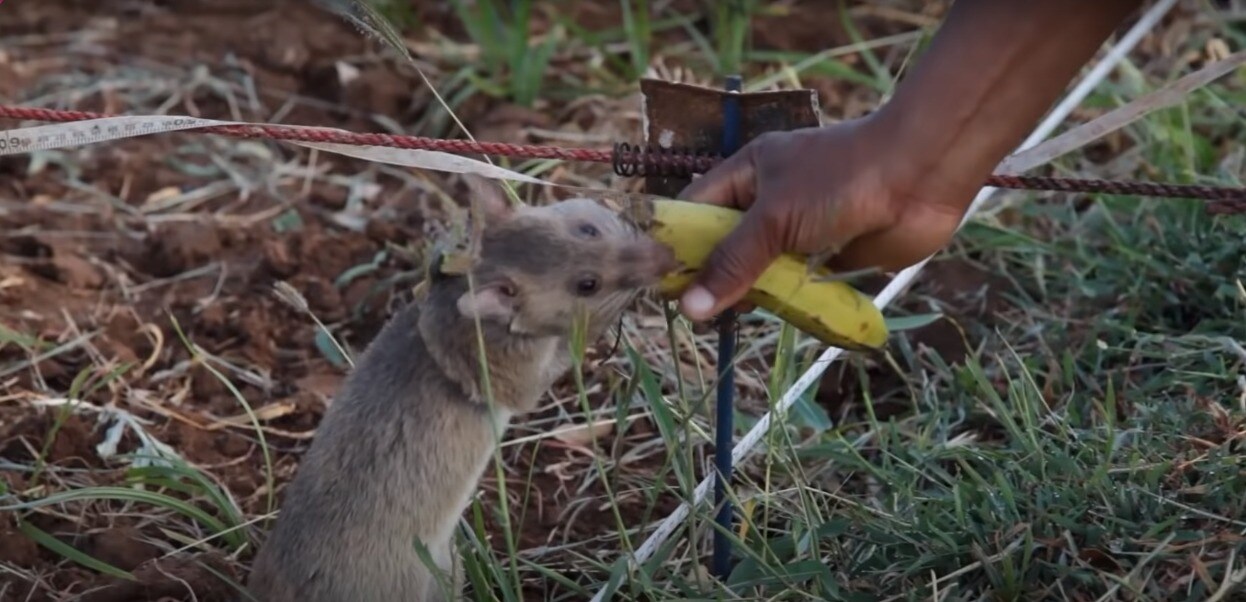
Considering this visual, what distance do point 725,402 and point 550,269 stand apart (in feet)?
1.30

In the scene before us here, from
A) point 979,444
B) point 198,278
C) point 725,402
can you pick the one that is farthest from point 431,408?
point 198,278

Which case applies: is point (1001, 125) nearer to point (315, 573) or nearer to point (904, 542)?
point (904, 542)

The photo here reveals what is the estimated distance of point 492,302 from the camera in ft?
9.34

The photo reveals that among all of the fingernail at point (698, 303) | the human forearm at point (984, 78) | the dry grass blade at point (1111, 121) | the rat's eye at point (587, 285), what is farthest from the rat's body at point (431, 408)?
the dry grass blade at point (1111, 121)

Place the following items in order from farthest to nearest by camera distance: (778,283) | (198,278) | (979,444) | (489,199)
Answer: (198,278), (979,444), (489,199), (778,283)

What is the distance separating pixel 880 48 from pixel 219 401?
2.67 metres

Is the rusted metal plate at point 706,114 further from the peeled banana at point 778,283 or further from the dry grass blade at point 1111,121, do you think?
the dry grass blade at point 1111,121

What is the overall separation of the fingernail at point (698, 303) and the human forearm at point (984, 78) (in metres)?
0.36

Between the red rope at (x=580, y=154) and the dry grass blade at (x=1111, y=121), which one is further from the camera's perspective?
the dry grass blade at (x=1111, y=121)

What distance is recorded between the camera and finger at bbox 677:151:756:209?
9.02 feet

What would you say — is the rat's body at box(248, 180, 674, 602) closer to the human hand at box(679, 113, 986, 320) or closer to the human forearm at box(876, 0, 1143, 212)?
the human hand at box(679, 113, 986, 320)

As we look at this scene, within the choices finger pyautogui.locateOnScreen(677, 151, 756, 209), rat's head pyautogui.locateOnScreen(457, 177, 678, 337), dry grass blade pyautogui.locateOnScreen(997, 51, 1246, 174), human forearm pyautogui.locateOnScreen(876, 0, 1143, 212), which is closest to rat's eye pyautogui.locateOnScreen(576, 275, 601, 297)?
rat's head pyautogui.locateOnScreen(457, 177, 678, 337)

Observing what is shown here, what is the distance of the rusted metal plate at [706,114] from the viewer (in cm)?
285

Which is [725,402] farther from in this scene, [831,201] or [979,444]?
[979,444]
